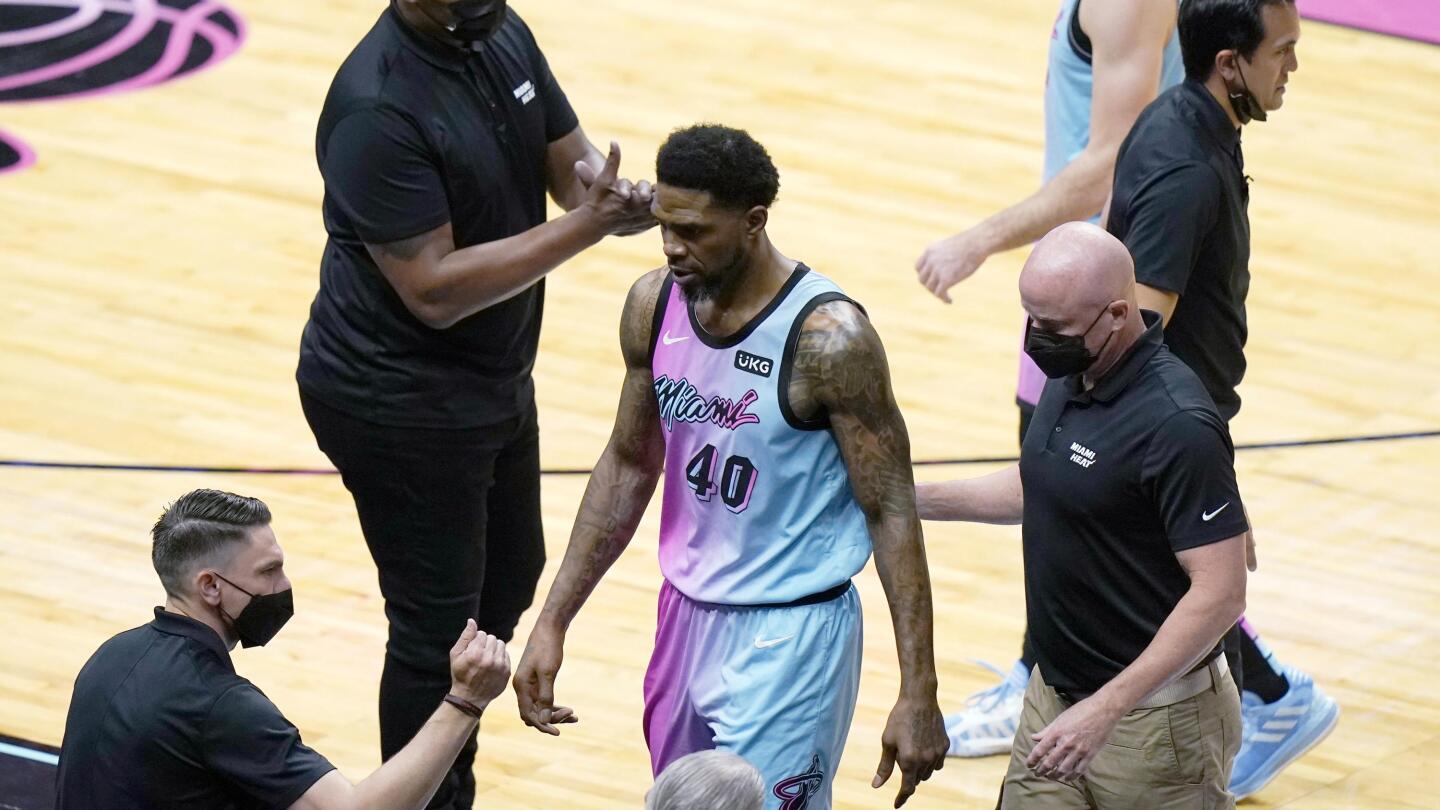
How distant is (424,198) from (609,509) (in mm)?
717

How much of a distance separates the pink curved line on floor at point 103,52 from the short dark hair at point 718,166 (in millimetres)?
6753

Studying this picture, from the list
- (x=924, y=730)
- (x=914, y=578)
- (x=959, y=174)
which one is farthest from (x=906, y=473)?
(x=959, y=174)

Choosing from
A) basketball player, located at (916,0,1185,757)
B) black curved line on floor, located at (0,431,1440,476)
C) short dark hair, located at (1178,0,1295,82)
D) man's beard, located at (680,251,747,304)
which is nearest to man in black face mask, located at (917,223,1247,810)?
man's beard, located at (680,251,747,304)

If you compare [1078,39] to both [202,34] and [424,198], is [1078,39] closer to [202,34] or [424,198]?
[424,198]

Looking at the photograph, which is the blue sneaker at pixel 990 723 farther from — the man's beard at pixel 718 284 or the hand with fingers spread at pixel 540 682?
the man's beard at pixel 718 284

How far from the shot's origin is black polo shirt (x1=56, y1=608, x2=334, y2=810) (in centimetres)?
354

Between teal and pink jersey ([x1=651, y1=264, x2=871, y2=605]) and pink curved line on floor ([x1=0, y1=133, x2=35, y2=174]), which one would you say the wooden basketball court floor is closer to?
pink curved line on floor ([x1=0, y1=133, x2=35, y2=174])

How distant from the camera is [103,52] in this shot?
33.6ft

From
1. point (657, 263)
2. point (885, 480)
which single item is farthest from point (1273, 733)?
point (657, 263)

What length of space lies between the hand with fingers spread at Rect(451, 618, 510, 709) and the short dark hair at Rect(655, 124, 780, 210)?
0.83 meters

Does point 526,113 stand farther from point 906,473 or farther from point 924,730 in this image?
point 924,730

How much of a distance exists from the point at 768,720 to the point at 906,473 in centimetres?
49

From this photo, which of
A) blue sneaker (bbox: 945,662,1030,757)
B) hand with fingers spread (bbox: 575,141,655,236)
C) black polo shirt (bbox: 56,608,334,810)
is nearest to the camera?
black polo shirt (bbox: 56,608,334,810)

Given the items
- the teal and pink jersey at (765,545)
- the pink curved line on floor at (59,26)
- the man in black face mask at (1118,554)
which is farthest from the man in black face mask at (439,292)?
the pink curved line on floor at (59,26)
